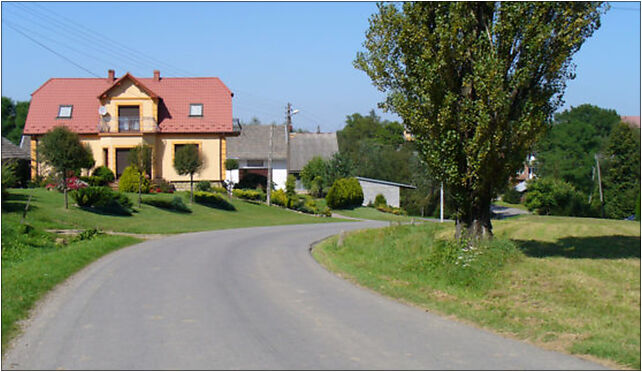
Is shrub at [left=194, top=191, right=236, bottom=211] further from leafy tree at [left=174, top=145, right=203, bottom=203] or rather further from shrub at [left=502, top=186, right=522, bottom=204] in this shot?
shrub at [left=502, top=186, right=522, bottom=204]

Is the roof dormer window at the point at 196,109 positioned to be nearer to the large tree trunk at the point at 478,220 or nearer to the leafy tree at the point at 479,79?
the leafy tree at the point at 479,79

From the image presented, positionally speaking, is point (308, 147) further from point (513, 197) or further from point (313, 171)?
point (513, 197)

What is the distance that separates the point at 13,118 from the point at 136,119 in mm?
49345

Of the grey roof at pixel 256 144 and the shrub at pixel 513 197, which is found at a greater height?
the grey roof at pixel 256 144

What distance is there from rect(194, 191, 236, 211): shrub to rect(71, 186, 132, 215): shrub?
25.3 feet

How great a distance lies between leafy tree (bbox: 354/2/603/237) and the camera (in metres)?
14.8

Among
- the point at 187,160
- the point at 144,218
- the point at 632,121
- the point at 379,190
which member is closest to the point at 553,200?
the point at 379,190

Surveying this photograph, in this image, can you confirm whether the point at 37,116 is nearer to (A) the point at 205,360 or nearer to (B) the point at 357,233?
(B) the point at 357,233

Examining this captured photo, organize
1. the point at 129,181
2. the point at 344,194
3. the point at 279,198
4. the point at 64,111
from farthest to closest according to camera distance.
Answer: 1. the point at 344,194
2. the point at 279,198
3. the point at 64,111
4. the point at 129,181

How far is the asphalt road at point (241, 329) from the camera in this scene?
7.06m

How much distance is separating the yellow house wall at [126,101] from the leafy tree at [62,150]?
15.7 meters

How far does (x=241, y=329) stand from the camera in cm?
864

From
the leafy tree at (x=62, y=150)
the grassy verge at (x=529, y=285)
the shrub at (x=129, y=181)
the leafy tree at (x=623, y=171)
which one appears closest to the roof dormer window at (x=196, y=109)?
the shrub at (x=129, y=181)

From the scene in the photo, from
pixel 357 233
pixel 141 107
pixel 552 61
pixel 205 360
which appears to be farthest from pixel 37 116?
pixel 205 360
